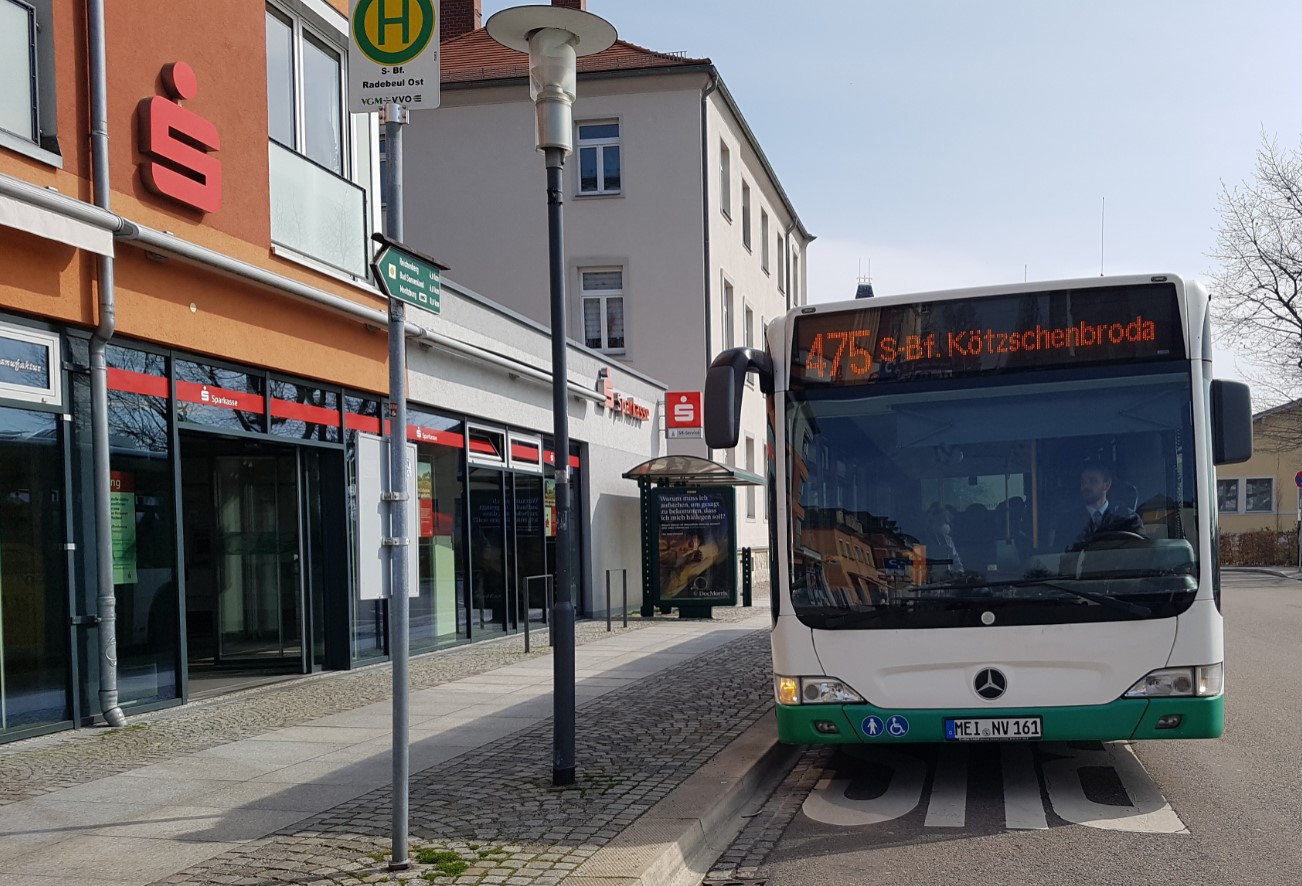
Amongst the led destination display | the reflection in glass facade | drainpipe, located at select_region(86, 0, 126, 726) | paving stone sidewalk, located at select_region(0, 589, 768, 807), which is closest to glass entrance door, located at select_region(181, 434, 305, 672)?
paving stone sidewalk, located at select_region(0, 589, 768, 807)

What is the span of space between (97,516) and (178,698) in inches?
77.8

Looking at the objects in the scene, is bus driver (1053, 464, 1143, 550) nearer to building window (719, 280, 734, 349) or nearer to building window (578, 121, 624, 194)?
building window (578, 121, 624, 194)

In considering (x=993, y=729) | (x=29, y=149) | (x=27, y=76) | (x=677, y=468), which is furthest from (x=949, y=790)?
(x=677, y=468)

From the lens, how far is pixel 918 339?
7.61 meters

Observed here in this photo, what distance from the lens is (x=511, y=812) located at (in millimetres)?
6641

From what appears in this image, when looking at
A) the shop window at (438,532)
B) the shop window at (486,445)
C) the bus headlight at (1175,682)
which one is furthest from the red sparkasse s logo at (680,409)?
the bus headlight at (1175,682)

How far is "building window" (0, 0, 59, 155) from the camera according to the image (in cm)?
909

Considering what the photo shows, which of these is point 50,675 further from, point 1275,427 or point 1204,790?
point 1275,427

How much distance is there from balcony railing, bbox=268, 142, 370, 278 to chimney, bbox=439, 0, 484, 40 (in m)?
22.4

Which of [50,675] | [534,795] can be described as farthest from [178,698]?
[534,795]

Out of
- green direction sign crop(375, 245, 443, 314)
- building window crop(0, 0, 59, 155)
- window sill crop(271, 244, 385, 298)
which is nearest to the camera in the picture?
green direction sign crop(375, 245, 443, 314)

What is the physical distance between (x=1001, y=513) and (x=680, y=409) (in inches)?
777

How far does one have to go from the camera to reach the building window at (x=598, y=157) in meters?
30.1

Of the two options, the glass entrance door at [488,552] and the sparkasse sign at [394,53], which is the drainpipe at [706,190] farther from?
the sparkasse sign at [394,53]
